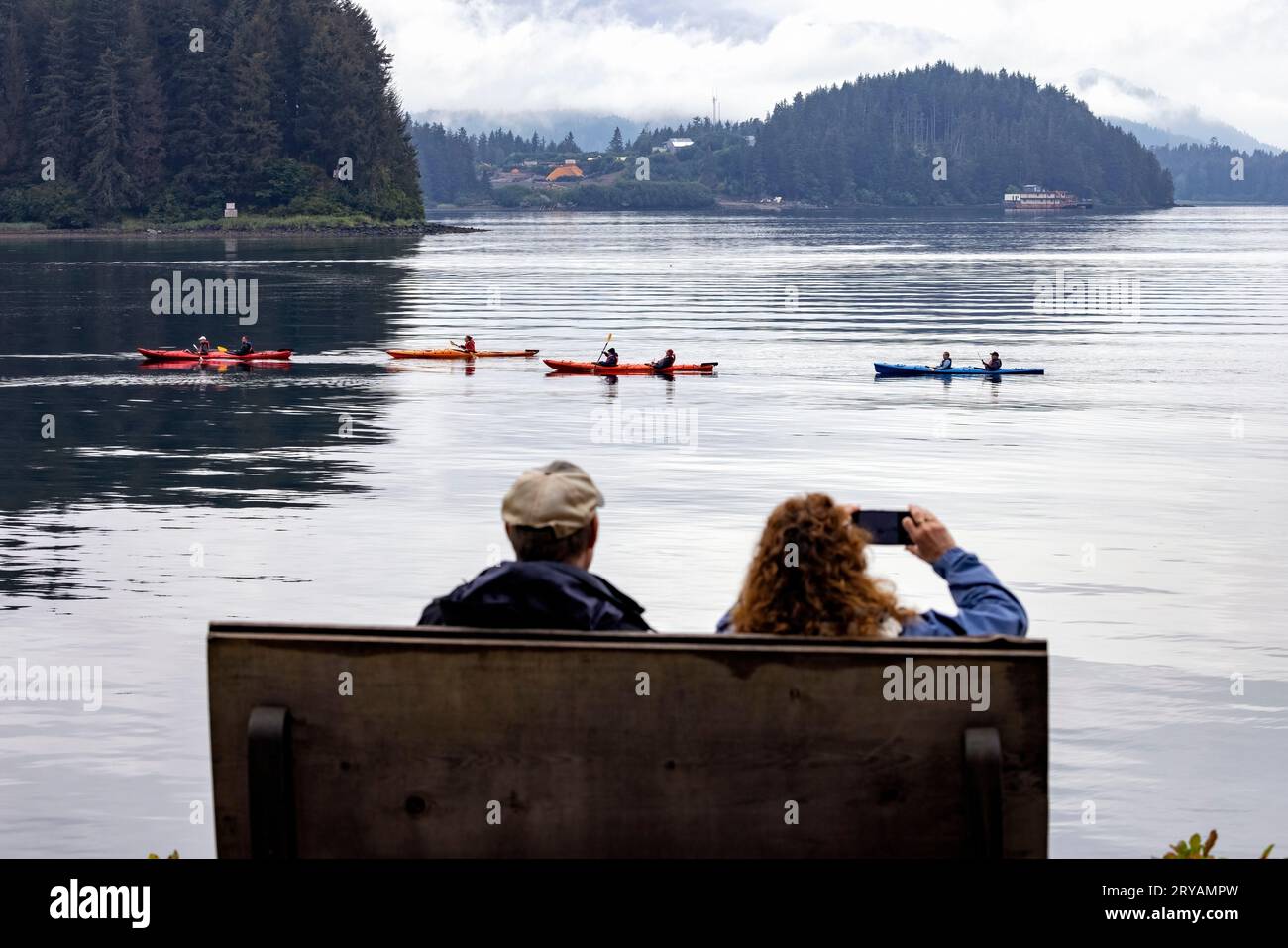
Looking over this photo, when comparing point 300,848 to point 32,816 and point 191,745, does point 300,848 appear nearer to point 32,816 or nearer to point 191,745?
point 32,816

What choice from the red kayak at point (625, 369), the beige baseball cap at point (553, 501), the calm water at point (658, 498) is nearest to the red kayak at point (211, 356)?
the calm water at point (658, 498)

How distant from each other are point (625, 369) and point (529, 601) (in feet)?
189

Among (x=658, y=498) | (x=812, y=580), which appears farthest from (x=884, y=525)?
(x=658, y=498)

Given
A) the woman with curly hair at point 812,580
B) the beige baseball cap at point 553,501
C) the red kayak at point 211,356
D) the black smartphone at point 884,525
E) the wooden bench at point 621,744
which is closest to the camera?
the wooden bench at point 621,744

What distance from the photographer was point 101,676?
2006 centimetres

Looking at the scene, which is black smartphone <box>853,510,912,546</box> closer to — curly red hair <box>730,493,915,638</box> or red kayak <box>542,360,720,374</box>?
curly red hair <box>730,493,915,638</box>

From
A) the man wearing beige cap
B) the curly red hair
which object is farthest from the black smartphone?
the man wearing beige cap

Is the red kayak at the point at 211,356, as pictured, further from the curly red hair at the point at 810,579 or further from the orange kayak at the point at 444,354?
the curly red hair at the point at 810,579

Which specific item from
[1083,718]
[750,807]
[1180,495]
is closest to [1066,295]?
[1180,495]

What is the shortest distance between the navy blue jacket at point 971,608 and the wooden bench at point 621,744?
0.76 metres

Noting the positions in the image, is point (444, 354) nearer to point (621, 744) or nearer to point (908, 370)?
point (908, 370)

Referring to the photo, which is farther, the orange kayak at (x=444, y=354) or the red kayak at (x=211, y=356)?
the orange kayak at (x=444, y=354)

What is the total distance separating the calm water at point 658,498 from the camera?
16953 millimetres
